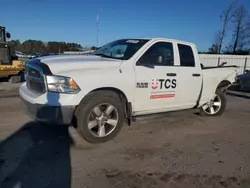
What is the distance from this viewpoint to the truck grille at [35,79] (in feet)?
13.5

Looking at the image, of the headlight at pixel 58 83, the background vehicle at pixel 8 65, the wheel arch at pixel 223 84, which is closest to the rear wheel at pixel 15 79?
the background vehicle at pixel 8 65

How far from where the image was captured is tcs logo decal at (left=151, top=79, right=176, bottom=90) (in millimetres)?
4910

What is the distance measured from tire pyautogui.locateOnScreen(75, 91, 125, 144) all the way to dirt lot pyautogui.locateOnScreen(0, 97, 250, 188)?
171 mm

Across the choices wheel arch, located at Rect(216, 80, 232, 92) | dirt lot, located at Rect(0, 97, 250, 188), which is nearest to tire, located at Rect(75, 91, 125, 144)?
dirt lot, located at Rect(0, 97, 250, 188)

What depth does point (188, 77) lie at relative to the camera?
548 centimetres

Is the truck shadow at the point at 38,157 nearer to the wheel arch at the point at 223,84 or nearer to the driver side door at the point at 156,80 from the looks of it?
the driver side door at the point at 156,80

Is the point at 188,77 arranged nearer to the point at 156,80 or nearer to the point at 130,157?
the point at 156,80

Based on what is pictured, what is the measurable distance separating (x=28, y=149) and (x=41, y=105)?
0.80 metres

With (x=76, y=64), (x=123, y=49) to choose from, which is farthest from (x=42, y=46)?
(x=76, y=64)

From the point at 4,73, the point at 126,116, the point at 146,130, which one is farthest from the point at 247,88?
the point at 4,73

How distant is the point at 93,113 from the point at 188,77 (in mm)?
2410

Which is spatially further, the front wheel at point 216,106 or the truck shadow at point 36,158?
the front wheel at point 216,106

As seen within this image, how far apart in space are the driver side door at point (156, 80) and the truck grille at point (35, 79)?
1.72 meters

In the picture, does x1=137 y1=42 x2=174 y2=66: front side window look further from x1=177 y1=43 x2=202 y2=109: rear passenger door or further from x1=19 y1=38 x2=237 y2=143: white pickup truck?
x1=177 y1=43 x2=202 y2=109: rear passenger door
